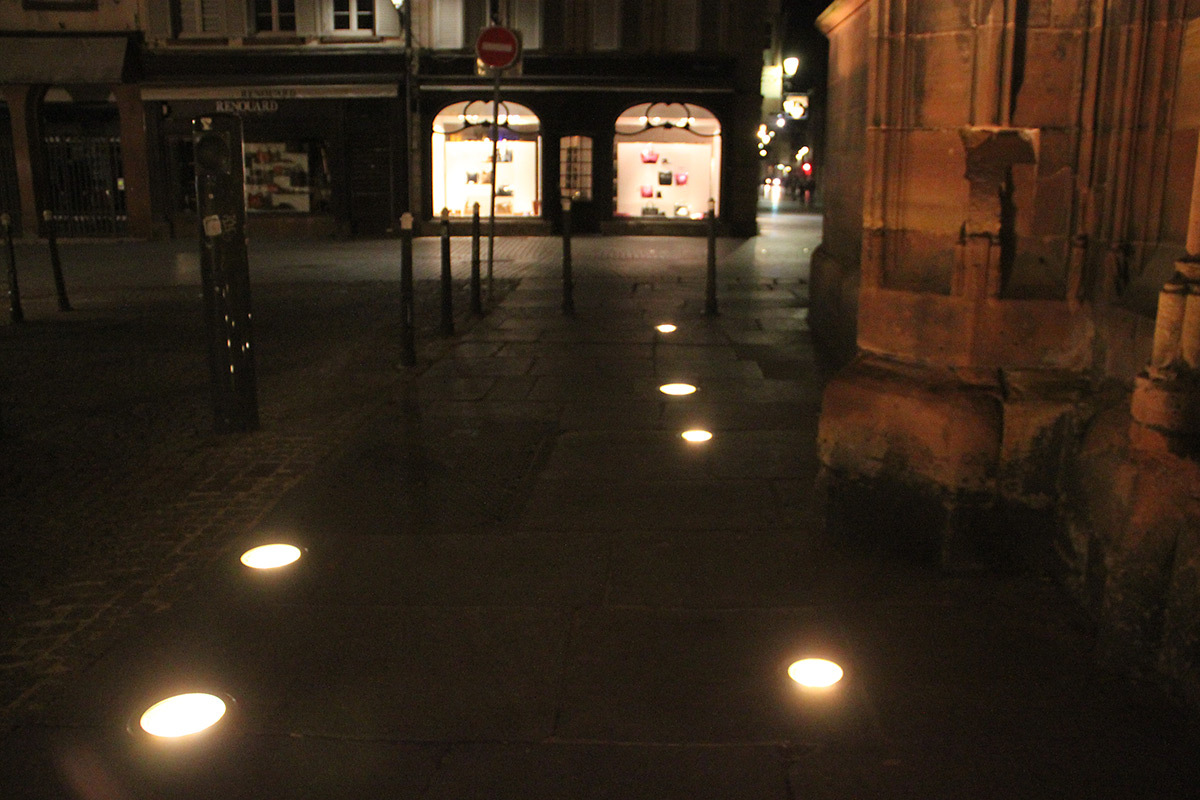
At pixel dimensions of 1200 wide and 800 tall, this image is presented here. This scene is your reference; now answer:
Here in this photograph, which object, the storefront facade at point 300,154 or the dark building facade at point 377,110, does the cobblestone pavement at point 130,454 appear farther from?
the dark building facade at point 377,110

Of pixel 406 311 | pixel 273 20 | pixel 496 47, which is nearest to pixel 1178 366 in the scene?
pixel 406 311

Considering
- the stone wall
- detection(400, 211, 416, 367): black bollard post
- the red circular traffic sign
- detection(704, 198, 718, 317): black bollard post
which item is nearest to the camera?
the stone wall

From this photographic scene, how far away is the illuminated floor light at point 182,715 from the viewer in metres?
3.13

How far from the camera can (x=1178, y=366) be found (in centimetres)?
333

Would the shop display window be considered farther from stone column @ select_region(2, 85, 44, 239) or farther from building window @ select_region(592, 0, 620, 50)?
building window @ select_region(592, 0, 620, 50)

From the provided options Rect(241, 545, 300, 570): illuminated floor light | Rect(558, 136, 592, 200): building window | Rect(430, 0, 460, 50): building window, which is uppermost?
Rect(430, 0, 460, 50): building window

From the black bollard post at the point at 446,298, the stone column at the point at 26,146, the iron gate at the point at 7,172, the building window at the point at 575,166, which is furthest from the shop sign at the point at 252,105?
the black bollard post at the point at 446,298

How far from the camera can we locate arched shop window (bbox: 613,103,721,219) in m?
25.2

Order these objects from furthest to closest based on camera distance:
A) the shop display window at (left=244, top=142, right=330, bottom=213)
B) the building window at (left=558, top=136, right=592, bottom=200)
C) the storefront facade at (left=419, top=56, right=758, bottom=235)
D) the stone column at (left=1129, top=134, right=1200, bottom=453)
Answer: the shop display window at (left=244, top=142, right=330, bottom=213), the building window at (left=558, top=136, right=592, bottom=200), the storefront facade at (left=419, top=56, right=758, bottom=235), the stone column at (left=1129, top=134, right=1200, bottom=453)

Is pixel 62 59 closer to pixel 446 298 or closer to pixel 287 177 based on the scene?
pixel 287 177

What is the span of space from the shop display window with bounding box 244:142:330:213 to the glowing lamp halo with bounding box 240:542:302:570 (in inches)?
876

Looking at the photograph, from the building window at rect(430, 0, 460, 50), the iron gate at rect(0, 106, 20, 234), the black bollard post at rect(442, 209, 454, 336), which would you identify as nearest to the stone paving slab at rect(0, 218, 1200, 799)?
the black bollard post at rect(442, 209, 454, 336)

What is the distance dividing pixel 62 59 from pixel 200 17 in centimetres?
311

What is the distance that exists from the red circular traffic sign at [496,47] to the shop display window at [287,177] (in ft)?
47.2
